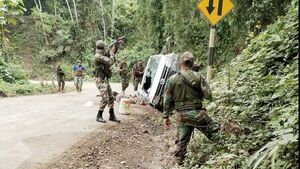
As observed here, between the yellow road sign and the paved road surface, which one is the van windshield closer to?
the paved road surface

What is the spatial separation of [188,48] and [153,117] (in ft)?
26.5

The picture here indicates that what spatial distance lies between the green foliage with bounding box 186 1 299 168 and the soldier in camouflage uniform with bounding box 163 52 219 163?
0.26m

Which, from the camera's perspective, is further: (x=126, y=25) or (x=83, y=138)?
(x=126, y=25)

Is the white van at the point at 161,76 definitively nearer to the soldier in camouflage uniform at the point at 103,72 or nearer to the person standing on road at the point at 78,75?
the soldier in camouflage uniform at the point at 103,72

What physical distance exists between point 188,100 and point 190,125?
40cm

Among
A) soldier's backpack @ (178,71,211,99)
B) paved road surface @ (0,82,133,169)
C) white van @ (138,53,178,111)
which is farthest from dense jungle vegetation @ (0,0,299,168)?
paved road surface @ (0,82,133,169)

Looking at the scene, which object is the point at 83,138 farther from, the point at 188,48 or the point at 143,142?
the point at 188,48

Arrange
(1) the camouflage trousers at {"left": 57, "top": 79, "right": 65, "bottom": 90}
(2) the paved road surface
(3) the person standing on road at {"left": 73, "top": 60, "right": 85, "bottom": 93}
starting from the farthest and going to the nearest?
(1) the camouflage trousers at {"left": 57, "top": 79, "right": 65, "bottom": 90} → (3) the person standing on road at {"left": 73, "top": 60, "right": 85, "bottom": 93} → (2) the paved road surface

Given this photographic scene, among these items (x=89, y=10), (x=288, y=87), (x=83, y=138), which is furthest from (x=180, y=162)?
(x=89, y=10)

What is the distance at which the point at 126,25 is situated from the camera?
4859 centimetres

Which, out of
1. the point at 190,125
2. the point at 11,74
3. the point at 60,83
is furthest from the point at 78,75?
the point at 190,125

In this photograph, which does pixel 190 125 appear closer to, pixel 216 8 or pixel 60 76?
pixel 216 8

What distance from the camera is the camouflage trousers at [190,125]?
6277 mm

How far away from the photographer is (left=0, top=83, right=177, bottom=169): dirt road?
6824mm
